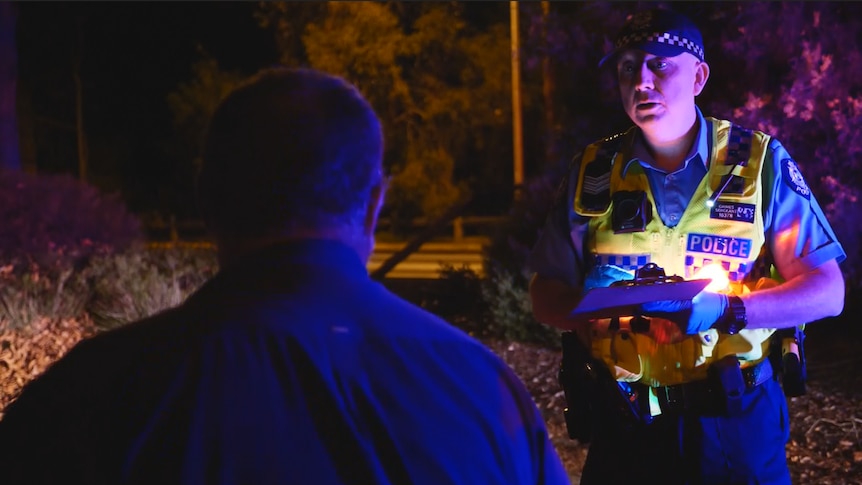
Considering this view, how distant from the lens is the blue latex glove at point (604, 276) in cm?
234

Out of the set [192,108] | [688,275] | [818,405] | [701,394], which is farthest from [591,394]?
[192,108]

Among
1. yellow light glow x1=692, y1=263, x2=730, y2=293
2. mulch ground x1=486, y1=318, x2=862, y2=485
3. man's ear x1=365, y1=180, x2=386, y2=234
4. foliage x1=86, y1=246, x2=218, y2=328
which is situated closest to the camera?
man's ear x1=365, y1=180, x2=386, y2=234

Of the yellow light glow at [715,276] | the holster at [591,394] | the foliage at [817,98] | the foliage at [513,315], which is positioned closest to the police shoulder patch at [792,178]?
the yellow light glow at [715,276]

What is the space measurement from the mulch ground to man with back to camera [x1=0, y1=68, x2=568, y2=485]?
3.68m

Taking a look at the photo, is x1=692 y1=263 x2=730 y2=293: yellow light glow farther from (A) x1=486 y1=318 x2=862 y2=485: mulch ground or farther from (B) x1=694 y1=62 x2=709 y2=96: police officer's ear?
(A) x1=486 y1=318 x2=862 y2=485: mulch ground

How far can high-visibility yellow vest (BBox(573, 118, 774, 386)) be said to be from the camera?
2.22 m

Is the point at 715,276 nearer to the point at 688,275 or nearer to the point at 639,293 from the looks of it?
the point at 688,275

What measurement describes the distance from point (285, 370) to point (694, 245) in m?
1.54

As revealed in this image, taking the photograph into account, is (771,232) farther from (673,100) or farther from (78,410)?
(78,410)

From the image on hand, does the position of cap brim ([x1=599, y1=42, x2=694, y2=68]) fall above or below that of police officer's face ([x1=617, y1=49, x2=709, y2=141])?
above

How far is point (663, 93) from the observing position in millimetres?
2396

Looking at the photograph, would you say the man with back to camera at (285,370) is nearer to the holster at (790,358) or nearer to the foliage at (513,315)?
the holster at (790,358)

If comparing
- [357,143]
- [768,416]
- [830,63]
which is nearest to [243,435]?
[357,143]

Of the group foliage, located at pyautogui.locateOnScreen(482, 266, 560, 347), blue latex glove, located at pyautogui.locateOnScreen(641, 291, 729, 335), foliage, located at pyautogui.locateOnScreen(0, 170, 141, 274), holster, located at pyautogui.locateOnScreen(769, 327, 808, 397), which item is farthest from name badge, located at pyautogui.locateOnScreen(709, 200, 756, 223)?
foliage, located at pyautogui.locateOnScreen(0, 170, 141, 274)
